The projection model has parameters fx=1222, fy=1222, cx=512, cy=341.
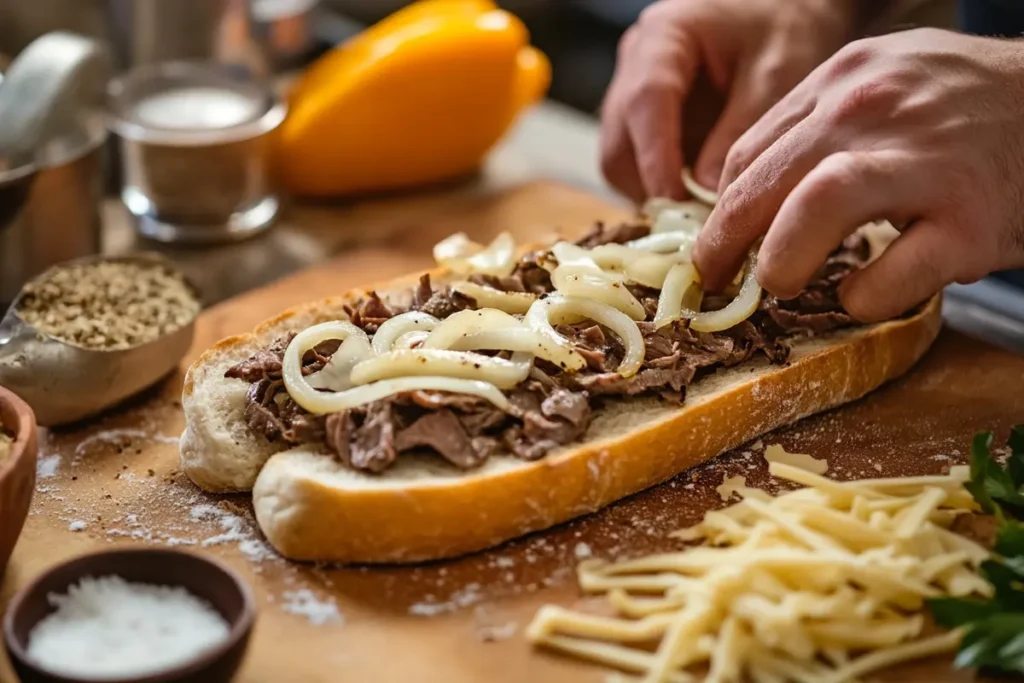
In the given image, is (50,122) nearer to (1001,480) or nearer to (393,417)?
(393,417)

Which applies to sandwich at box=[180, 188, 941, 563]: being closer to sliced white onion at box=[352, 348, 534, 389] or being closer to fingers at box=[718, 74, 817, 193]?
sliced white onion at box=[352, 348, 534, 389]

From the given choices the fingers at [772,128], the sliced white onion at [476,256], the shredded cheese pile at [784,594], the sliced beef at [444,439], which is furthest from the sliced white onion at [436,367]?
the fingers at [772,128]

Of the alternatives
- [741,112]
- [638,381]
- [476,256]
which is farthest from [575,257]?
[741,112]

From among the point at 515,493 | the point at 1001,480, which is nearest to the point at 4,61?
the point at 515,493

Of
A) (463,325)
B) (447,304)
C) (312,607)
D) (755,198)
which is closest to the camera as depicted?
(312,607)

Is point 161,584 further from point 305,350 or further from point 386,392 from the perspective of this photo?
point 305,350

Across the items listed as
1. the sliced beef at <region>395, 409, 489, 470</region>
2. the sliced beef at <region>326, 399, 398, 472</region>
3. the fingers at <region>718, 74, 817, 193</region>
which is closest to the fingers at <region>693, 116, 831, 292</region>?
the fingers at <region>718, 74, 817, 193</region>
